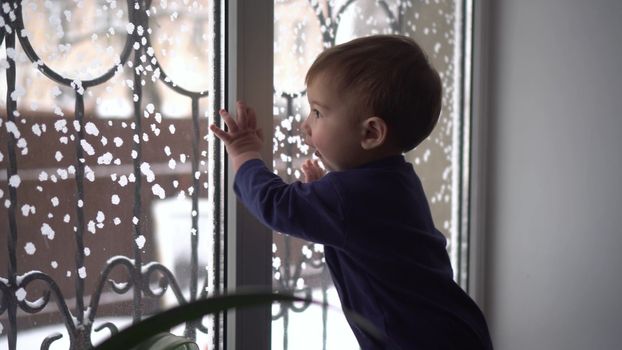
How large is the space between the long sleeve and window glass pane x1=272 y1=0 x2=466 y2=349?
9.5 inches

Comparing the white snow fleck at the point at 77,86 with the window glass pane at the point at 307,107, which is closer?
the white snow fleck at the point at 77,86

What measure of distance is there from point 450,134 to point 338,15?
1.69 feet

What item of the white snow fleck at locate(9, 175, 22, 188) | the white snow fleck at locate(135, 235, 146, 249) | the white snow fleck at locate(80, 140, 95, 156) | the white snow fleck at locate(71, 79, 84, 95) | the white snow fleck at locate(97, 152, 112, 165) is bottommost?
the white snow fleck at locate(135, 235, 146, 249)

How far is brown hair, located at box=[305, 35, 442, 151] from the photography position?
1.01 meters

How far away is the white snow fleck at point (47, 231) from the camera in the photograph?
2.89 ft

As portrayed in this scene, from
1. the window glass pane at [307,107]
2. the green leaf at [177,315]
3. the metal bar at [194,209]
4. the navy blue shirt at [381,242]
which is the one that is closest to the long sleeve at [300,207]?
the navy blue shirt at [381,242]

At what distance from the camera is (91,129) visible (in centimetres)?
93

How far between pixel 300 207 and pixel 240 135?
17 centimetres

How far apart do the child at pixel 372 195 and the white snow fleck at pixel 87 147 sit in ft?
0.61

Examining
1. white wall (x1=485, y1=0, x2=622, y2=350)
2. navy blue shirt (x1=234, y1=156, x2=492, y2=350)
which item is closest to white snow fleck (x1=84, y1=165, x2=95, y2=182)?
navy blue shirt (x1=234, y1=156, x2=492, y2=350)

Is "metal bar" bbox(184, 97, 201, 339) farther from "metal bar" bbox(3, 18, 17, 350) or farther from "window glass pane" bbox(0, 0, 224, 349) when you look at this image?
"metal bar" bbox(3, 18, 17, 350)

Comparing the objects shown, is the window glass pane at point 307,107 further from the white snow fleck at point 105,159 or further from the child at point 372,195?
the white snow fleck at point 105,159

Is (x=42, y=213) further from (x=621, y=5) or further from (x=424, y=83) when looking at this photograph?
(x=621, y=5)

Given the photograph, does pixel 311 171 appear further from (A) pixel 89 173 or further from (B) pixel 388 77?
(A) pixel 89 173
